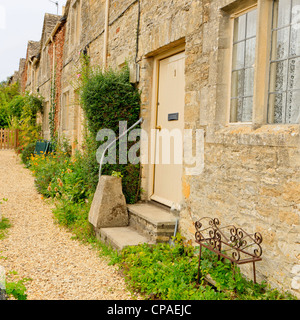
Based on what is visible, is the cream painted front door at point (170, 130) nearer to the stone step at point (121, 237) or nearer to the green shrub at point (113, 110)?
the green shrub at point (113, 110)

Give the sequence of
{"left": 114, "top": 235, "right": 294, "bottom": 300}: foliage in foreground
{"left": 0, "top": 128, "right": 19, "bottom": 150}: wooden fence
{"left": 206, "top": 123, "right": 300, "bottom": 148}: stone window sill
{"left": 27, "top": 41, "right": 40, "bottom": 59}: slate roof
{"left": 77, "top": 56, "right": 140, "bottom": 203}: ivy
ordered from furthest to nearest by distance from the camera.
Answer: {"left": 27, "top": 41, "right": 40, "bottom": 59}: slate roof, {"left": 0, "top": 128, "right": 19, "bottom": 150}: wooden fence, {"left": 77, "top": 56, "right": 140, "bottom": 203}: ivy, {"left": 114, "top": 235, "right": 294, "bottom": 300}: foliage in foreground, {"left": 206, "top": 123, "right": 300, "bottom": 148}: stone window sill

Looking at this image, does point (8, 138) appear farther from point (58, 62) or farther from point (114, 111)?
point (114, 111)

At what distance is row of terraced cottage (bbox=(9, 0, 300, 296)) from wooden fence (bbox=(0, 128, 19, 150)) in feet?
53.3

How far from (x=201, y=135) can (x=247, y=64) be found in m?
0.93

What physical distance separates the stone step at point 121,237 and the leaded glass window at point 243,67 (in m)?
1.95

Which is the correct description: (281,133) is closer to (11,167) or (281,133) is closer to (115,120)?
(115,120)

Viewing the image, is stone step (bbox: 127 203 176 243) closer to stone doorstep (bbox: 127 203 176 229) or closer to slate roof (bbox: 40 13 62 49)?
stone doorstep (bbox: 127 203 176 229)

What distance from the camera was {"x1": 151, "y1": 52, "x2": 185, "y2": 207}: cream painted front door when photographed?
4.97 meters

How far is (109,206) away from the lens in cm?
527

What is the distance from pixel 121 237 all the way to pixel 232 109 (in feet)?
7.18

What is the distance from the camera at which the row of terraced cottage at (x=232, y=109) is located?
2930 mm

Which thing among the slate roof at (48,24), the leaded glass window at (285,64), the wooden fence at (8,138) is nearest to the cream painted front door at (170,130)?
the leaded glass window at (285,64)

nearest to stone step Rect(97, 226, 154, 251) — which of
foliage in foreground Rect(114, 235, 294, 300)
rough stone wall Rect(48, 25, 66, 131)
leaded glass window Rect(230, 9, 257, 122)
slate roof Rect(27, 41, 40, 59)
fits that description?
foliage in foreground Rect(114, 235, 294, 300)

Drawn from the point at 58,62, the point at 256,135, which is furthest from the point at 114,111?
the point at 58,62
